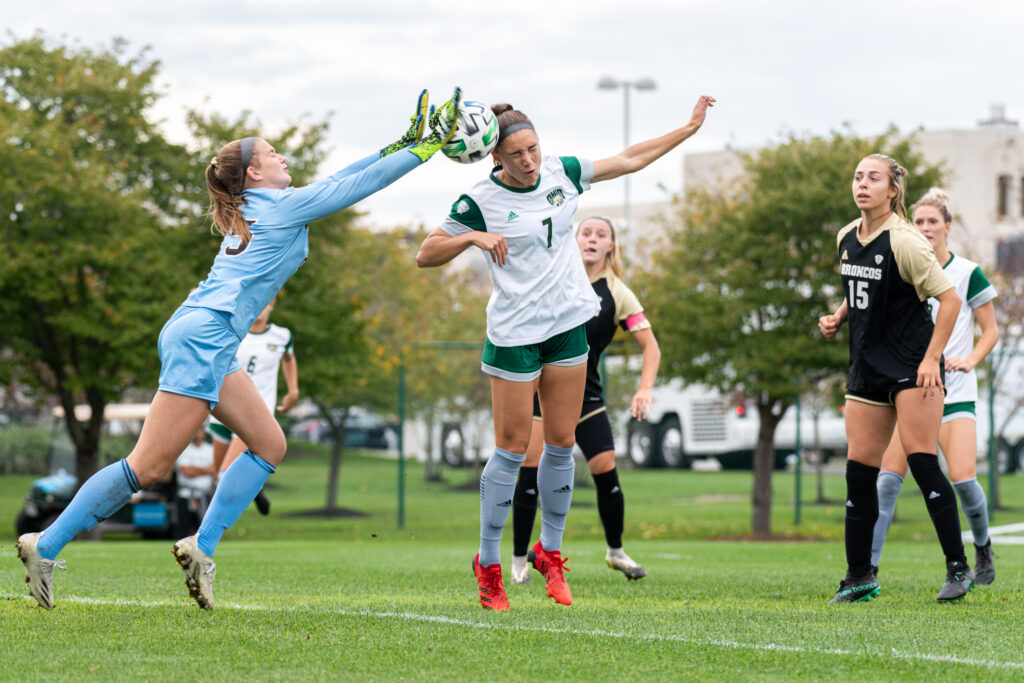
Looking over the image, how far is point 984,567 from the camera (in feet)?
23.0

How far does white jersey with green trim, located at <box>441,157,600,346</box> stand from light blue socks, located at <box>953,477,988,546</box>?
2.94 metres

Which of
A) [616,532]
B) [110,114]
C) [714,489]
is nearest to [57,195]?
[110,114]

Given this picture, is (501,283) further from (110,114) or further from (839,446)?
(839,446)

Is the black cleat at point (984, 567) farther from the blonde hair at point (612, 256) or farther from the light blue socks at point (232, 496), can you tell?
the light blue socks at point (232, 496)

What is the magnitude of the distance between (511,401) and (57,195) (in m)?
13.1

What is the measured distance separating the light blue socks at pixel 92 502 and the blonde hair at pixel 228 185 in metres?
→ 1.12

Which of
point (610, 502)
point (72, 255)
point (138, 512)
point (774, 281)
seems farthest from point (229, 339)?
point (138, 512)

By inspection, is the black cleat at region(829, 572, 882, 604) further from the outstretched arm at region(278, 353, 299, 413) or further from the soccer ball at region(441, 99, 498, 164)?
the outstretched arm at region(278, 353, 299, 413)

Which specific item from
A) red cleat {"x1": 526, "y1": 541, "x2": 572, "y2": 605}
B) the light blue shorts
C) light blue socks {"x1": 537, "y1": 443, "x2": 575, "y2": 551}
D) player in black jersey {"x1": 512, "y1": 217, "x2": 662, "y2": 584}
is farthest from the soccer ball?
player in black jersey {"x1": 512, "y1": 217, "x2": 662, "y2": 584}

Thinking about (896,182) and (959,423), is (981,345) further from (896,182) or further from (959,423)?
(896,182)

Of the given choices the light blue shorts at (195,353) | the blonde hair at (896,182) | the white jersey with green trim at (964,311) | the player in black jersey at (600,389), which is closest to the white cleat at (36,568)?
the light blue shorts at (195,353)

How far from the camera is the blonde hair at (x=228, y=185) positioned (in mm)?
5195

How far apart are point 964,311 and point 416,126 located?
3.96 meters

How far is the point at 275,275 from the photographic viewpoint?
203 inches
